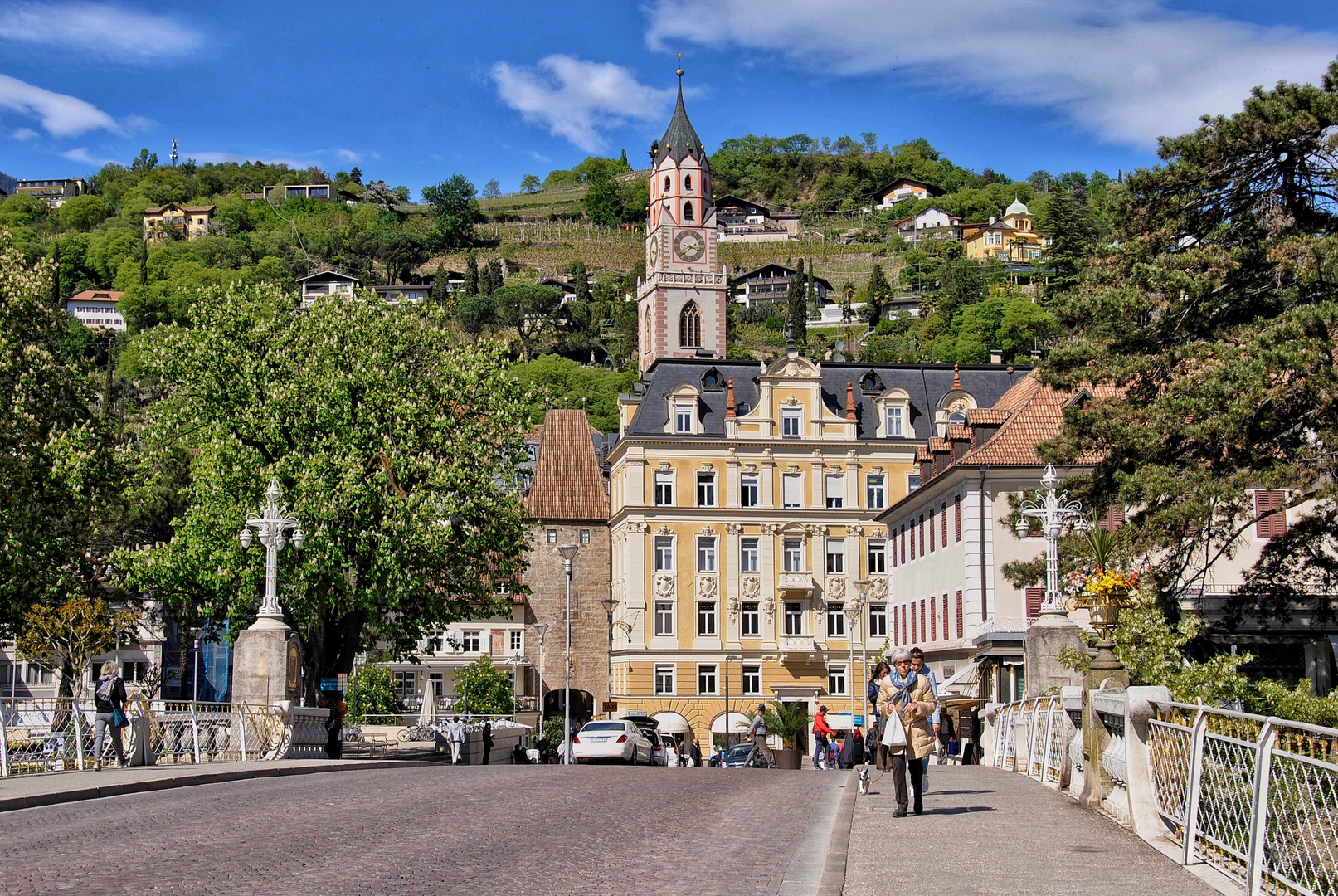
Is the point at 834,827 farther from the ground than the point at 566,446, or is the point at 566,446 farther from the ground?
the point at 566,446

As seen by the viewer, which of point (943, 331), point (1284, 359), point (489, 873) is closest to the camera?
point (489, 873)

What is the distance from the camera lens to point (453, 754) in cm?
4159

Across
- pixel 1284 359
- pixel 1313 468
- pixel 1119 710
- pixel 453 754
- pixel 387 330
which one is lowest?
pixel 453 754

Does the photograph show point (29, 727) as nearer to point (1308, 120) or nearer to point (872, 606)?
point (1308, 120)

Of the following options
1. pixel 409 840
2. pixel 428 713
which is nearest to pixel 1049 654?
pixel 409 840

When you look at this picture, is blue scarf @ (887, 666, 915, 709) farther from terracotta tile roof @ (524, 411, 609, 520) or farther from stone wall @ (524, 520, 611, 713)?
terracotta tile roof @ (524, 411, 609, 520)

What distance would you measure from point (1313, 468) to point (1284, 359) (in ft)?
7.58

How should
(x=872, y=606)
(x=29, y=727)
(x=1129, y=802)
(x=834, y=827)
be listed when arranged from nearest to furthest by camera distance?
(x=1129, y=802) < (x=834, y=827) < (x=29, y=727) < (x=872, y=606)

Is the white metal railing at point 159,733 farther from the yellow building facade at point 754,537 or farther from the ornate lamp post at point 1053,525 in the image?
the yellow building facade at point 754,537

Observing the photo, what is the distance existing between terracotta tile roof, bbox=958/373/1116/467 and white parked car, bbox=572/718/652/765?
16688 mm

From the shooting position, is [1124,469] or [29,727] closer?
[29,727]

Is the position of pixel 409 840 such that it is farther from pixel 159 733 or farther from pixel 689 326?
pixel 689 326

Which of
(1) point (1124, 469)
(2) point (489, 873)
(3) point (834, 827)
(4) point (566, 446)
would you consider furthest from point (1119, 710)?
(4) point (566, 446)

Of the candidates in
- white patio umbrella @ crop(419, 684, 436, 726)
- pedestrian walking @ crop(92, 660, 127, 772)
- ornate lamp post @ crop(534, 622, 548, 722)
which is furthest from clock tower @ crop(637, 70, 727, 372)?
pedestrian walking @ crop(92, 660, 127, 772)
